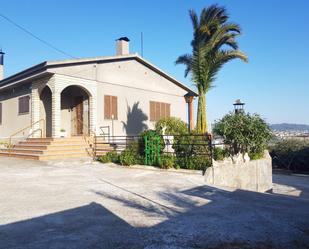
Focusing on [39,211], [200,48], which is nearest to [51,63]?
[200,48]

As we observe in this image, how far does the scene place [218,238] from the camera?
4184mm

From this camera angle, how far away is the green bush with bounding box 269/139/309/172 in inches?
734

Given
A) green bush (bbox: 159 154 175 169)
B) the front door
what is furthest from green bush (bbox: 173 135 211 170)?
the front door

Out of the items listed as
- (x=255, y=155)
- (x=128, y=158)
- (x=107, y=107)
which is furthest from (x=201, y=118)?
(x=107, y=107)

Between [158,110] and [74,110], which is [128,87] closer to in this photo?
[158,110]

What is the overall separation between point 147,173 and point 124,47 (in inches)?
458

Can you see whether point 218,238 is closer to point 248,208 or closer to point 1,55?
point 248,208

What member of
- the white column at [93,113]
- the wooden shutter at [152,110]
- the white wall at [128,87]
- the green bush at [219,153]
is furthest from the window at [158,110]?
the green bush at [219,153]

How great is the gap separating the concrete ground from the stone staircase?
15.5 ft

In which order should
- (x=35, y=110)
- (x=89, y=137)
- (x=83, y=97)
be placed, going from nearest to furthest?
1. (x=35, y=110)
2. (x=89, y=137)
3. (x=83, y=97)

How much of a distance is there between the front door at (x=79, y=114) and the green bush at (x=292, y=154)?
40.8 feet

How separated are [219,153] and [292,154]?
959cm

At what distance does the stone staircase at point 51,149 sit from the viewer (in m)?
14.0

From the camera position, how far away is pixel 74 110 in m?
18.2
